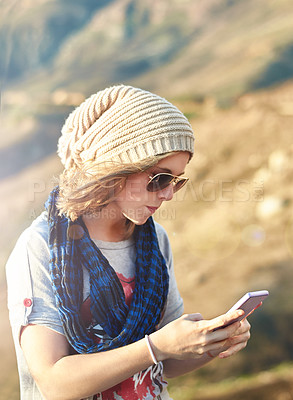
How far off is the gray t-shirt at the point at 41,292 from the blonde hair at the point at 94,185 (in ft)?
0.30

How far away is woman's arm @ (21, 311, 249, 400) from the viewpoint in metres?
1.15

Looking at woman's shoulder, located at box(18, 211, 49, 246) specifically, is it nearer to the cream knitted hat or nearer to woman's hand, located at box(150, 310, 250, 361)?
the cream knitted hat

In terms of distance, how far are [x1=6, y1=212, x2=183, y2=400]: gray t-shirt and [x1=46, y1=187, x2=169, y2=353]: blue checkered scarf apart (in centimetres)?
2

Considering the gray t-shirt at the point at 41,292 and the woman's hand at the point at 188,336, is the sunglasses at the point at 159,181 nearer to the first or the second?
the gray t-shirt at the point at 41,292

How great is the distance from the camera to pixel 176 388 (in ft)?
13.7

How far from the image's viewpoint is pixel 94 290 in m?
1.28

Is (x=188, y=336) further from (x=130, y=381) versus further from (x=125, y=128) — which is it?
(x=125, y=128)

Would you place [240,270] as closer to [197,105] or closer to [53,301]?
[197,105]

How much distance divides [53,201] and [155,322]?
1.54 feet

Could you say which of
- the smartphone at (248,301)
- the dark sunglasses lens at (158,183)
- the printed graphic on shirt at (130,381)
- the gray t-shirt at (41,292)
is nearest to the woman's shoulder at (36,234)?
the gray t-shirt at (41,292)

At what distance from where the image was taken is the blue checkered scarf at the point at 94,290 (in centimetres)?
122

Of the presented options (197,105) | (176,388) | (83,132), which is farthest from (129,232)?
(197,105)

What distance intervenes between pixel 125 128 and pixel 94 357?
617mm

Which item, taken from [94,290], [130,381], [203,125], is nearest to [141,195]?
[94,290]
